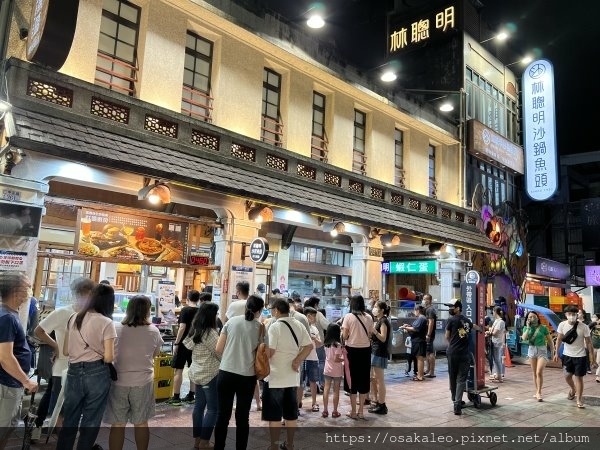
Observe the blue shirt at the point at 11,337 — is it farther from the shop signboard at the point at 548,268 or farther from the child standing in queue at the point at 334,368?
the shop signboard at the point at 548,268

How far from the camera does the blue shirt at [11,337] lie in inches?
158

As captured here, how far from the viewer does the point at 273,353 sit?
225 inches

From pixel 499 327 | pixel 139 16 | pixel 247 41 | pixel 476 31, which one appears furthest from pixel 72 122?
pixel 476 31

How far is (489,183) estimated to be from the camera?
23.2 m

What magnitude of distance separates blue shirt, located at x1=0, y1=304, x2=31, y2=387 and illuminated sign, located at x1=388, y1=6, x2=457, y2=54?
22.1m

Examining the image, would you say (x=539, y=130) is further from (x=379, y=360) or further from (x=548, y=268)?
(x=379, y=360)

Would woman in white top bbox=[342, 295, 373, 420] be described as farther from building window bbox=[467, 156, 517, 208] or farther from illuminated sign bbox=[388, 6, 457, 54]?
illuminated sign bbox=[388, 6, 457, 54]

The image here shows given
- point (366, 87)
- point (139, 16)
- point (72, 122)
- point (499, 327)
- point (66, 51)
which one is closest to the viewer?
point (66, 51)

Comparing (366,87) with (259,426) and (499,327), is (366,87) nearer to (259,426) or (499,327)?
(499,327)

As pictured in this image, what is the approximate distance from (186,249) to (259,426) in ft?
16.0

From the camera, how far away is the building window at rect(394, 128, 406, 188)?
713 inches

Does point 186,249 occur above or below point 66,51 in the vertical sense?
below

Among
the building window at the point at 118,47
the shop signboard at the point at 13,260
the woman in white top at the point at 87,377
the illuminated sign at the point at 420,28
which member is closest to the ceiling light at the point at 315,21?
the building window at the point at 118,47

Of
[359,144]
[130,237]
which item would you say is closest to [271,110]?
[359,144]
